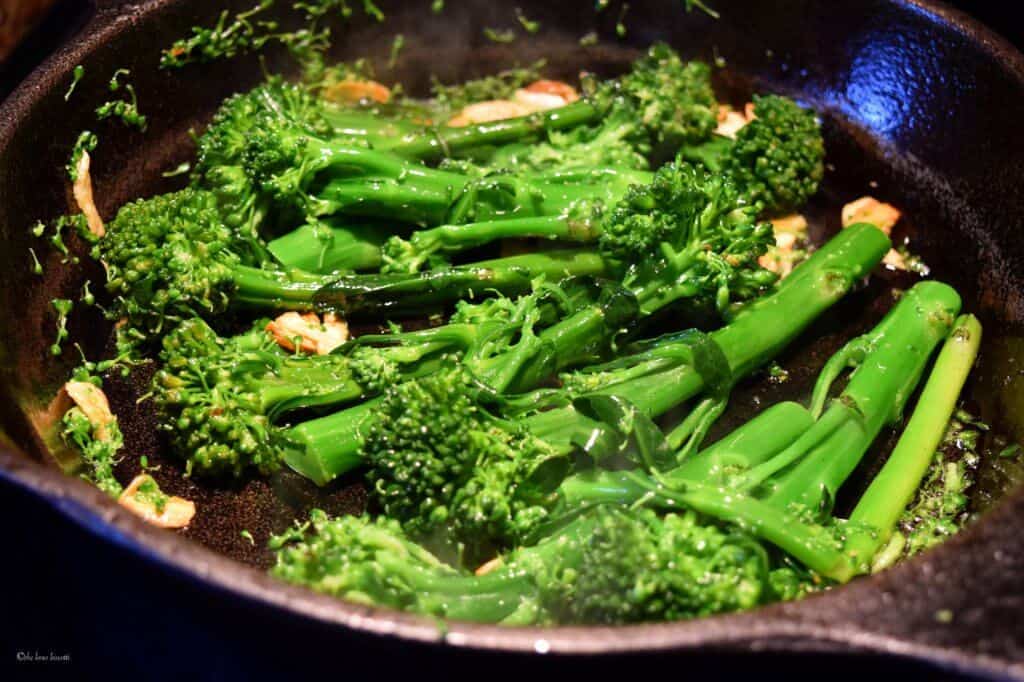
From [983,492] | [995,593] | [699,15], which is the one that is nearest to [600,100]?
[699,15]

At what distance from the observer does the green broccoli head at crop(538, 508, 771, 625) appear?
205 cm

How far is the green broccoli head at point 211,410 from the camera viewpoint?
2590mm

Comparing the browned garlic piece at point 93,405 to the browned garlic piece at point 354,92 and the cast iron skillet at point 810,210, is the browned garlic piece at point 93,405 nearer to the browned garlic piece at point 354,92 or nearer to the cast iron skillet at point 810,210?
the cast iron skillet at point 810,210

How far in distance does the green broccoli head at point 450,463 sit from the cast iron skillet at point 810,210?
1.20ft

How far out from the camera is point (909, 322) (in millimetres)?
3094

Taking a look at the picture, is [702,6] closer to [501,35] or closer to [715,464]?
[501,35]

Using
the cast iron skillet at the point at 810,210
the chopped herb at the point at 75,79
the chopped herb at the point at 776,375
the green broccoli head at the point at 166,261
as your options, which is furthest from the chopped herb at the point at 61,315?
the chopped herb at the point at 776,375

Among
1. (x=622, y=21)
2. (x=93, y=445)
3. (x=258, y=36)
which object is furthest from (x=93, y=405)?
(x=622, y=21)

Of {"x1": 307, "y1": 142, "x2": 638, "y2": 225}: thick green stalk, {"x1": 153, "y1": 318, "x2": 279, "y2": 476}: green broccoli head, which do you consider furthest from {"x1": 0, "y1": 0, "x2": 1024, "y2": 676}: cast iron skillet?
{"x1": 307, "y1": 142, "x2": 638, "y2": 225}: thick green stalk

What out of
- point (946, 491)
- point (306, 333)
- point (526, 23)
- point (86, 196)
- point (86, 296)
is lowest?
point (946, 491)

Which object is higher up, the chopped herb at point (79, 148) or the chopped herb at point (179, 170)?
the chopped herb at point (79, 148)

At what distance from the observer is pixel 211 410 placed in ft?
8.50

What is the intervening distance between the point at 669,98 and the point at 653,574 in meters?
2.09

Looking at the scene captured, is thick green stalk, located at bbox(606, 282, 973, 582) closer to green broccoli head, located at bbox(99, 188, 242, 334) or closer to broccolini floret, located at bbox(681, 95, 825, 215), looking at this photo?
broccolini floret, located at bbox(681, 95, 825, 215)
